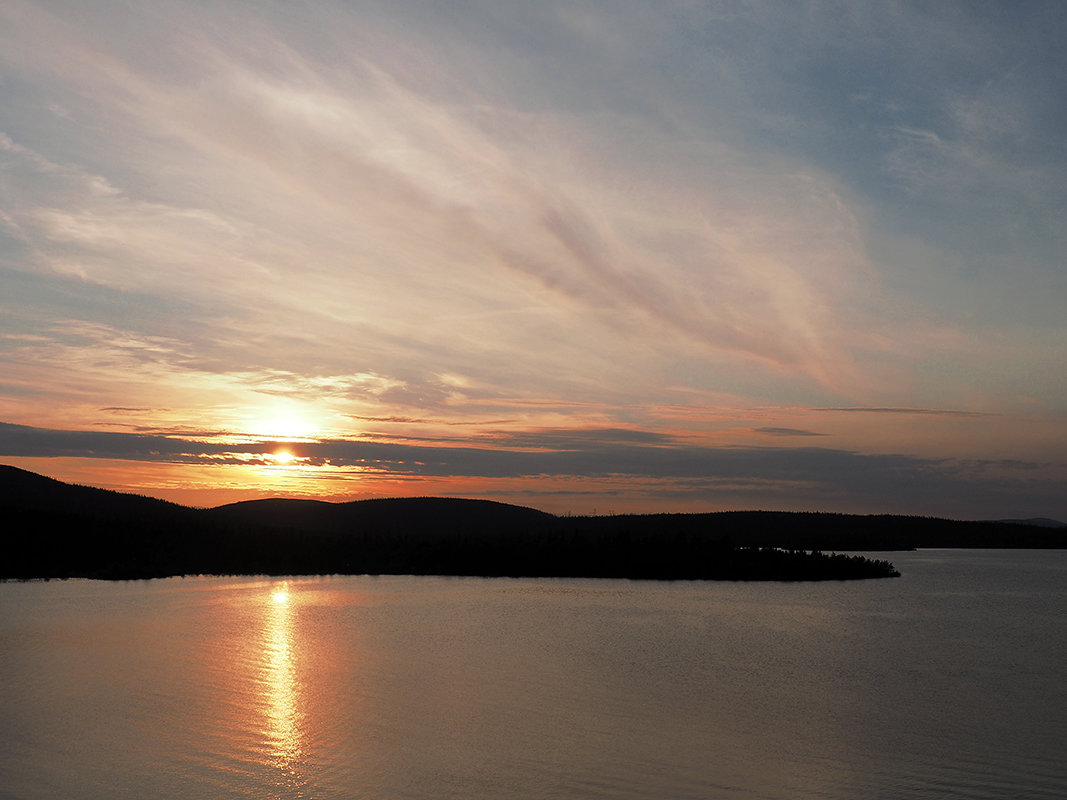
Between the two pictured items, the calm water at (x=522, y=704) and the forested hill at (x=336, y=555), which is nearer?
the calm water at (x=522, y=704)

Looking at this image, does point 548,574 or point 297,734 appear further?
point 548,574

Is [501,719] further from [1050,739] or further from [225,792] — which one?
[1050,739]

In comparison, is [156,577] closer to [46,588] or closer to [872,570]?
[46,588]

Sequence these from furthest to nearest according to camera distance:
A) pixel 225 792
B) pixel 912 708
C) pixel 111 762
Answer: pixel 912 708, pixel 111 762, pixel 225 792

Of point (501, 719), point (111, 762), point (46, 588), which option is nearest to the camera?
point (111, 762)

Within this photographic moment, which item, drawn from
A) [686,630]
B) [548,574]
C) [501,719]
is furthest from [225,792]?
[548,574]

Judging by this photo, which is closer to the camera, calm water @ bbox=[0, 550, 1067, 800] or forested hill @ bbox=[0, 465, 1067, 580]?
calm water @ bbox=[0, 550, 1067, 800]

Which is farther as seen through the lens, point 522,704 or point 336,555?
point 336,555
